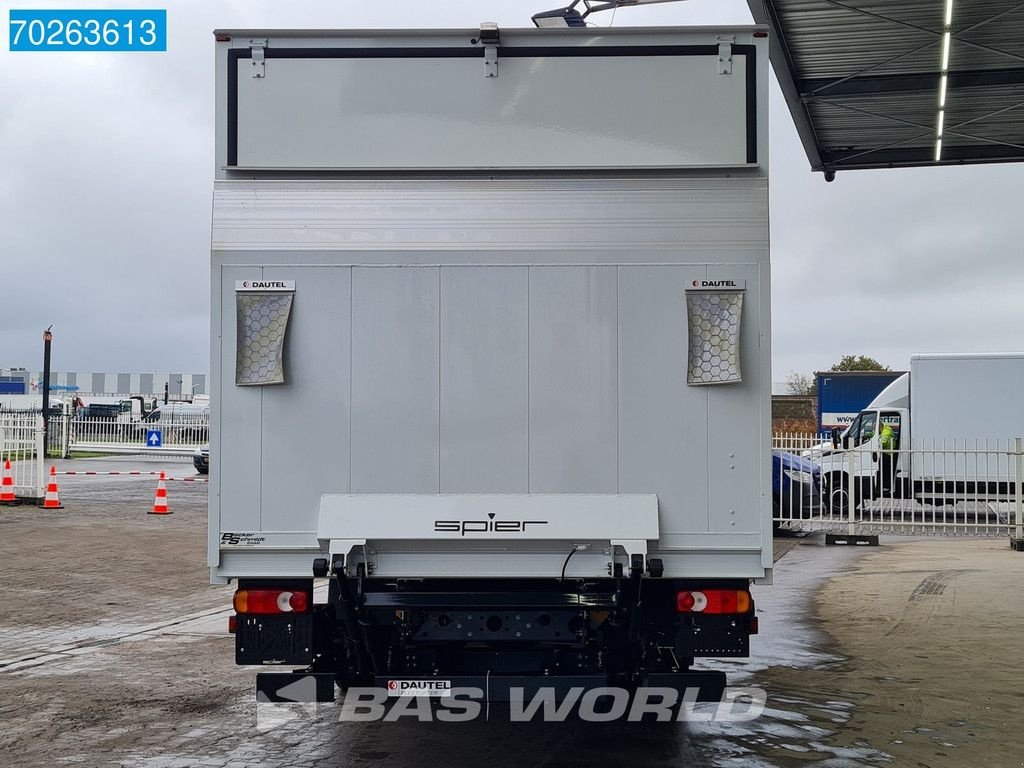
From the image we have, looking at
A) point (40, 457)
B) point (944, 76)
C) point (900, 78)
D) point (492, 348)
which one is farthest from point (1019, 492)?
point (40, 457)

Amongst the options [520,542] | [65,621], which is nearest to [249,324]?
[520,542]

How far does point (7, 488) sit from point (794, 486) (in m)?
14.8

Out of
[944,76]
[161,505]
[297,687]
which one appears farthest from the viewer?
[161,505]

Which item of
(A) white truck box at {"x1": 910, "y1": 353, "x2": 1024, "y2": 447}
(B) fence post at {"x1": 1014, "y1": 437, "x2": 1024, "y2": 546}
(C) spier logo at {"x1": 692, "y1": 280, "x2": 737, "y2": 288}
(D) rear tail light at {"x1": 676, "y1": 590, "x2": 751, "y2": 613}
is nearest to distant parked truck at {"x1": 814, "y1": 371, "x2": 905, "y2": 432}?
(A) white truck box at {"x1": 910, "y1": 353, "x2": 1024, "y2": 447}

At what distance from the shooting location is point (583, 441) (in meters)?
5.45

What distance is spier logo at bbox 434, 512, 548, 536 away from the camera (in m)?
5.37

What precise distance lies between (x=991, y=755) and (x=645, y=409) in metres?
3.02

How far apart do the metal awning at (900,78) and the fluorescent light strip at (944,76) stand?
0.4 inches

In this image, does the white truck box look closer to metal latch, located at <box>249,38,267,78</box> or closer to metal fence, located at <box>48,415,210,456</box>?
metal latch, located at <box>249,38,267,78</box>

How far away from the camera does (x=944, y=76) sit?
12133 millimetres

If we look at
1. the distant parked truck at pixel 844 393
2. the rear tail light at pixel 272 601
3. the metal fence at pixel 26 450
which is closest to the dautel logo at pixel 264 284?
the rear tail light at pixel 272 601

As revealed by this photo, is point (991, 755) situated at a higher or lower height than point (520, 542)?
lower

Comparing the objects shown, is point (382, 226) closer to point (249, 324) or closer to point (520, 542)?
point (249, 324)

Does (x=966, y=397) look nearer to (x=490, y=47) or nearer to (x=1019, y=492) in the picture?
(x=1019, y=492)
